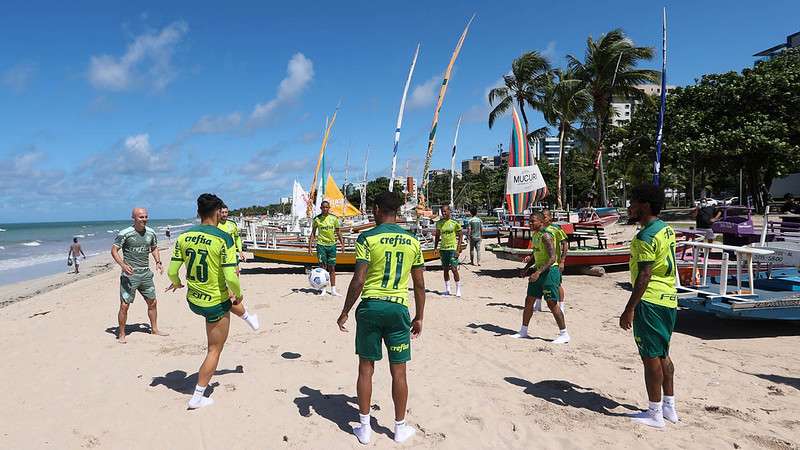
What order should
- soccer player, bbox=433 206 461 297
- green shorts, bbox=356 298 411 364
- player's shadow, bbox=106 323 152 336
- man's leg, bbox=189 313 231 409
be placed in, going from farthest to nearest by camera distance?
1. soccer player, bbox=433 206 461 297
2. player's shadow, bbox=106 323 152 336
3. man's leg, bbox=189 313 231 409
4. green shorts, bbox=356 298 411 364

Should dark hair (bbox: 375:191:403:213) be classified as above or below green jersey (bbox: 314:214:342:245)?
above

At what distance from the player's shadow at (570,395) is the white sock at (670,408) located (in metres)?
0.32

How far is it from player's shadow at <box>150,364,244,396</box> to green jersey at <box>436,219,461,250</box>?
543 cm

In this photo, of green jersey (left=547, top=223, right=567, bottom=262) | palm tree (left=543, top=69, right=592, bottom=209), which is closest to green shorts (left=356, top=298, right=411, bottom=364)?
green jersey (left=547, top=223, right=567, bottom=262)

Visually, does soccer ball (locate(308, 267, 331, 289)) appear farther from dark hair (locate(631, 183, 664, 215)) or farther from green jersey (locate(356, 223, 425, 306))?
dark hair (locate(631, 183, 664, 215))

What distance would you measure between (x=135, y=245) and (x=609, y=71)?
30317 millimetres

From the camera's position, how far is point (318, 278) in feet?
33.0

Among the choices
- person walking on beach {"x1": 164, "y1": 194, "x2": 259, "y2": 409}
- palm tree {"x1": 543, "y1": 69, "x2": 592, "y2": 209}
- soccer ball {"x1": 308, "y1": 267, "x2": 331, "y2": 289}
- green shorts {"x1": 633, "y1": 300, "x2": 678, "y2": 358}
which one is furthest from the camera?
palm tree {"x1": 543, "y1": 69, "x2": 592, "y2": 209}

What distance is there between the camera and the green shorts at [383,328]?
11.5 ft

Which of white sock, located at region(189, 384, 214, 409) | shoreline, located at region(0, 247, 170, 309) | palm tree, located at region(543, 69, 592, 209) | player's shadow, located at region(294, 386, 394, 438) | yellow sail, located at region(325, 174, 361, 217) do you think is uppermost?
palm tree, located at region(543, 69, 592, 209)

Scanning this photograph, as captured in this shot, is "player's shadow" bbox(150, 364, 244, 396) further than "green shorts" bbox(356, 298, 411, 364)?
Yes

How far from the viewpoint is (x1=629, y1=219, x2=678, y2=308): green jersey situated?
12.2 feet

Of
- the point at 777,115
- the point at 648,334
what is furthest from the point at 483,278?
the point at 777,115

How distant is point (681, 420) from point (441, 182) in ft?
327
